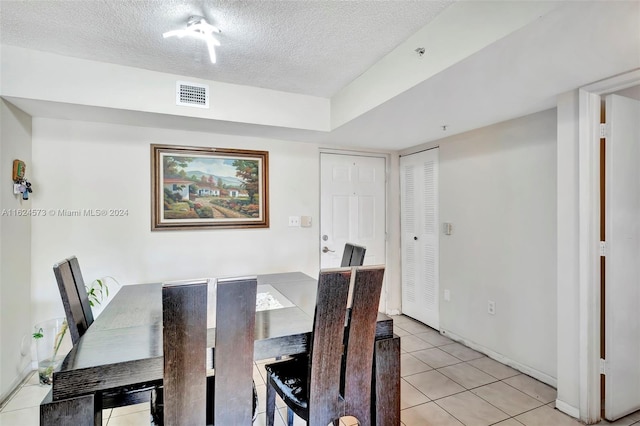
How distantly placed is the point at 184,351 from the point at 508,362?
2781 millimetres

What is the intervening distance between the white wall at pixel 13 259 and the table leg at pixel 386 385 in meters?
2.54

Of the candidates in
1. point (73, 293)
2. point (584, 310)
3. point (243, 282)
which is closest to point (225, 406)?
point (243, 282)

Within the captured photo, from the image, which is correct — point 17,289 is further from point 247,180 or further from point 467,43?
point 467,43

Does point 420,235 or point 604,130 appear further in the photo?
point 420,235

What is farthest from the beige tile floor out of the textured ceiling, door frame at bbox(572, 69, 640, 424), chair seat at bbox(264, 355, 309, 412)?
the textured ceiling

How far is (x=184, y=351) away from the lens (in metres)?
1.09

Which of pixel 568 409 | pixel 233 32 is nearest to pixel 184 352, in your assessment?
pixel 233 32

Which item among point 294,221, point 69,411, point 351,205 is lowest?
point 69,411

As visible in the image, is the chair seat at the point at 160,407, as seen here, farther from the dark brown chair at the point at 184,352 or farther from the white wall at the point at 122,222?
the white wall at the point at 122,222

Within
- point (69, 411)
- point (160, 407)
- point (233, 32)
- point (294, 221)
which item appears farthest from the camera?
point (294, 221)

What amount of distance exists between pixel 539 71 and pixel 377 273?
1.46 m

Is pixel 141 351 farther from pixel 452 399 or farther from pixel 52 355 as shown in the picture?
pixel 52 355

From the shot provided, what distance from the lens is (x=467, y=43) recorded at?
5.19 ft

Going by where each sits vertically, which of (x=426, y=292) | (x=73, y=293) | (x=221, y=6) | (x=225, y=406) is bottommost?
(x=426, y=292)
